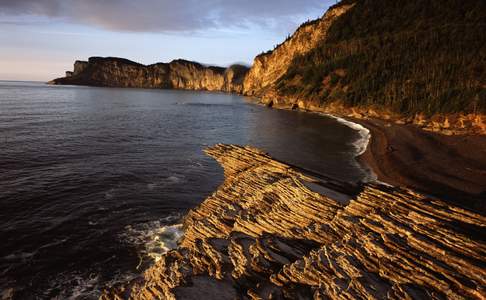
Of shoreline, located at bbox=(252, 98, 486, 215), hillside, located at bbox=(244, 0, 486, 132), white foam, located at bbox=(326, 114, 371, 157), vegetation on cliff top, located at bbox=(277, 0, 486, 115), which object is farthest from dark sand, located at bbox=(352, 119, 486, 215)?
vegetation on cliff top, located at bbox=(277, 0, 486, 115)

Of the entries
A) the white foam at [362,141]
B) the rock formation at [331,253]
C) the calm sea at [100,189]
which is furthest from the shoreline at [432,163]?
the rock formation at [331,253]

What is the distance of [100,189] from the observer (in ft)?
121

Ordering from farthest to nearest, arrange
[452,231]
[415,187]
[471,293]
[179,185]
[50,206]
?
[179,185] → [415,187] → [50,206] → [452,231] → [471,293]

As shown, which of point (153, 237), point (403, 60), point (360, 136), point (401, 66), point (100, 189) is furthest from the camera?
point (403, 60)

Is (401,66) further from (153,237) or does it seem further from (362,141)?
(153,237)

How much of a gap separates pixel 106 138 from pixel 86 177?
26433 mm

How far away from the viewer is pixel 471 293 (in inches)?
432

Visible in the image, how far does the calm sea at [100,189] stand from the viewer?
75.4ft

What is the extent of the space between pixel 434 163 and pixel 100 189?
149ft

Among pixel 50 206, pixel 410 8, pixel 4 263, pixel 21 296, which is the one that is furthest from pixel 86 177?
pixel 410 8

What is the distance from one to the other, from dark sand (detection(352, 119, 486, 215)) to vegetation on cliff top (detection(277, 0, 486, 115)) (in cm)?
1727

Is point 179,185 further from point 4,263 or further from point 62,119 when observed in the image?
point 62,119

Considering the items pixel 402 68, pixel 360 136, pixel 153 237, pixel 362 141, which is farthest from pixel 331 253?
pixel 402 68

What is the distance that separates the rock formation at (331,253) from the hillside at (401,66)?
60.0 m
